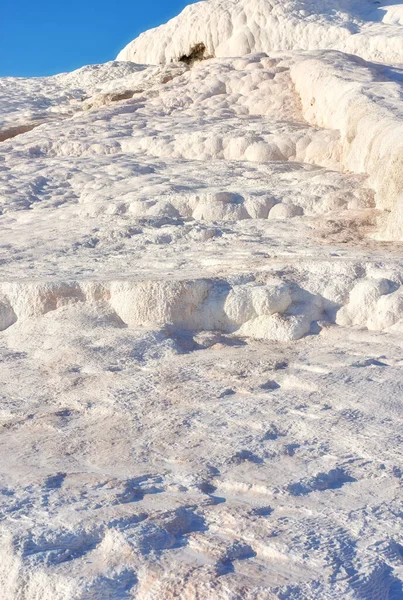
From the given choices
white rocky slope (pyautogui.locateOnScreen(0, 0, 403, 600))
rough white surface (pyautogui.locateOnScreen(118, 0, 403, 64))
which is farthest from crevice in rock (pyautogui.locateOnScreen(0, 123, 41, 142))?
rough white surface (pyautogui.locateOnScreen(118, 0, 403, 64))

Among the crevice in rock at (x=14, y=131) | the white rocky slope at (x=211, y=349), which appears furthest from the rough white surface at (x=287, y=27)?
the white rocky slope at (x=211, y=349)

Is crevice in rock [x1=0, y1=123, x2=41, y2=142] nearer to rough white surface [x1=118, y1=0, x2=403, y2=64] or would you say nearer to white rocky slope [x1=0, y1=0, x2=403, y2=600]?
white rocky slope [x1=0, y1=0, x2=403, y2=600]

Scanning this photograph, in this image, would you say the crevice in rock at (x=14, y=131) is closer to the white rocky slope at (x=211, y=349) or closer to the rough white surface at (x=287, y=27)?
the white rocky slope at (x=211, y=349)

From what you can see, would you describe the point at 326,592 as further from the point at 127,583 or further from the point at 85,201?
the point at 85,201

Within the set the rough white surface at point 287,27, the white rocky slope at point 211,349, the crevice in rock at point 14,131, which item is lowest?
the white rocky slope at point 211,349

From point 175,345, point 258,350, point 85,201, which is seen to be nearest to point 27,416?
point 175,345

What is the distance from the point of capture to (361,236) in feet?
13.8

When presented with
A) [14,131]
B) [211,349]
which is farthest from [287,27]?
[211,349]

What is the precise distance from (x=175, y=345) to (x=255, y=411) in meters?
0.73

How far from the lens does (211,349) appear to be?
324 cm

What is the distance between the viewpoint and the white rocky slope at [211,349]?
182 centimetres

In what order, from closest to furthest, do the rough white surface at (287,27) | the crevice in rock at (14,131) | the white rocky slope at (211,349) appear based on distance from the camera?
1. the white rocky slope at (211,349)
2. the crevice in rock at (14,131)
3. the rough white surface at (287,27)

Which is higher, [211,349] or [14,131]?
[14,131]

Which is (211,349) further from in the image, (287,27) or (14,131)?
(287,27)
